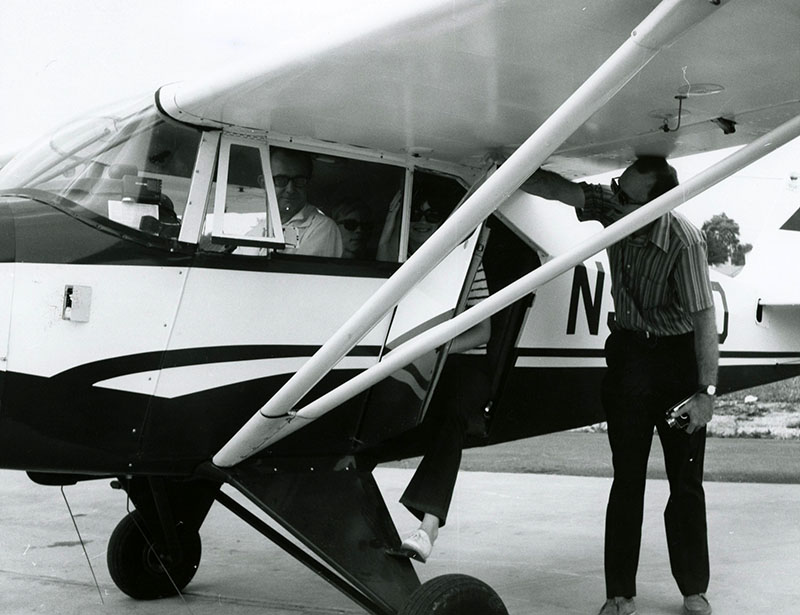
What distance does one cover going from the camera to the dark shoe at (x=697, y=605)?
406 centimetres

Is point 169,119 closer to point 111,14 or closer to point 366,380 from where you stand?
point 366,380

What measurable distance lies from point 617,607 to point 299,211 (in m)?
2.06

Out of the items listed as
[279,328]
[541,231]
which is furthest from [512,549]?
[279,328]

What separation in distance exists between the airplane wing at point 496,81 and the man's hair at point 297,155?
78 mm

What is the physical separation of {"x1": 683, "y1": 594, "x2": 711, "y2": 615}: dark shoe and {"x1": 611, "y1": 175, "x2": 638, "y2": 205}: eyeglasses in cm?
166

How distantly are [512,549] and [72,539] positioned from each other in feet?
8.79

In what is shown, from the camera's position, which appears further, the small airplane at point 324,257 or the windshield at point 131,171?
the windshield at point 131,171

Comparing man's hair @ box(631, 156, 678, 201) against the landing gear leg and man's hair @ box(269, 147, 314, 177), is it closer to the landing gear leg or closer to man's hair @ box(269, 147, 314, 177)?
man's hair @ box(269, 147, 314, 177)

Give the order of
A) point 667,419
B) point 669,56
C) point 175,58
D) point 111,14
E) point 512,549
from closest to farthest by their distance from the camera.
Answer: point 669,56
point 667,419
point 512,549
point 175,58
point 111,14

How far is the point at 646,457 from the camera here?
13.4 feet

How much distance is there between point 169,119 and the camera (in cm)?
354

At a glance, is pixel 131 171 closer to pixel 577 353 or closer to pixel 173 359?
pixel 173 359

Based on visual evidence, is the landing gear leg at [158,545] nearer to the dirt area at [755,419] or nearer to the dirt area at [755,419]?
the dirt area at [755,419]

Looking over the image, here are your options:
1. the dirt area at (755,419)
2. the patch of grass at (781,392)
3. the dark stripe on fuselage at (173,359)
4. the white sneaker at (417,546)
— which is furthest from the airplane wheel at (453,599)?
the dirt area at (755,419)
